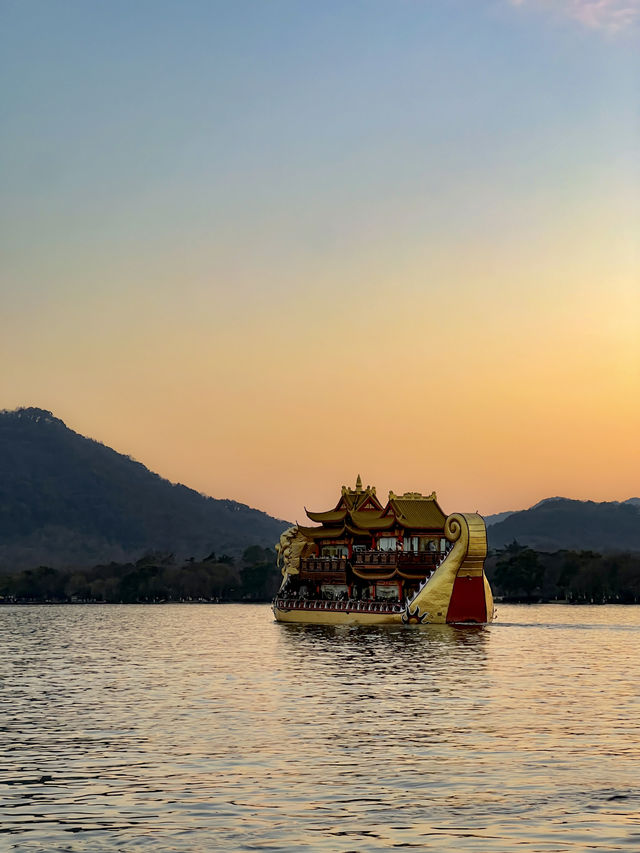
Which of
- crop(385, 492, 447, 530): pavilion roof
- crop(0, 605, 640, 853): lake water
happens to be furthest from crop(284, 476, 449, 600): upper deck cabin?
crop(0, 605, 640, 853): lake water

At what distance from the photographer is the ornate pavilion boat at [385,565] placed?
99.8 metres

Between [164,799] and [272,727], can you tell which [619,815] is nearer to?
[164,799]

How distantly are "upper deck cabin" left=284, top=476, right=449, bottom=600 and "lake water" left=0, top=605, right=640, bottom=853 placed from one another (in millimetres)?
37367

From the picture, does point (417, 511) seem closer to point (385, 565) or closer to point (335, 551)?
point (385, 565)

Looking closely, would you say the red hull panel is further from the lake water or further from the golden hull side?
the lake water

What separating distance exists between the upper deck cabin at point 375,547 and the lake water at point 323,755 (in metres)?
37.4

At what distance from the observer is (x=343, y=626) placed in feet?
377

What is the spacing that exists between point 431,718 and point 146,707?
1168cm

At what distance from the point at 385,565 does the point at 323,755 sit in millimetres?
75223

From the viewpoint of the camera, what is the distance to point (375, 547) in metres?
111

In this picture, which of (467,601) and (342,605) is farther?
(342,605)

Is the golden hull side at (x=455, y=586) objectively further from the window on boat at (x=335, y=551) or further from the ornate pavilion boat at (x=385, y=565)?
the window on boat at (x=335, y=551)

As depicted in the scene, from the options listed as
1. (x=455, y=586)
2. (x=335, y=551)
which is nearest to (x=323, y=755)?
(x=455, y=586)

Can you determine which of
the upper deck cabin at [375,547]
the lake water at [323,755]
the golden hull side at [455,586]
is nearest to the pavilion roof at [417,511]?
the upper deck cabin at [375,547]
